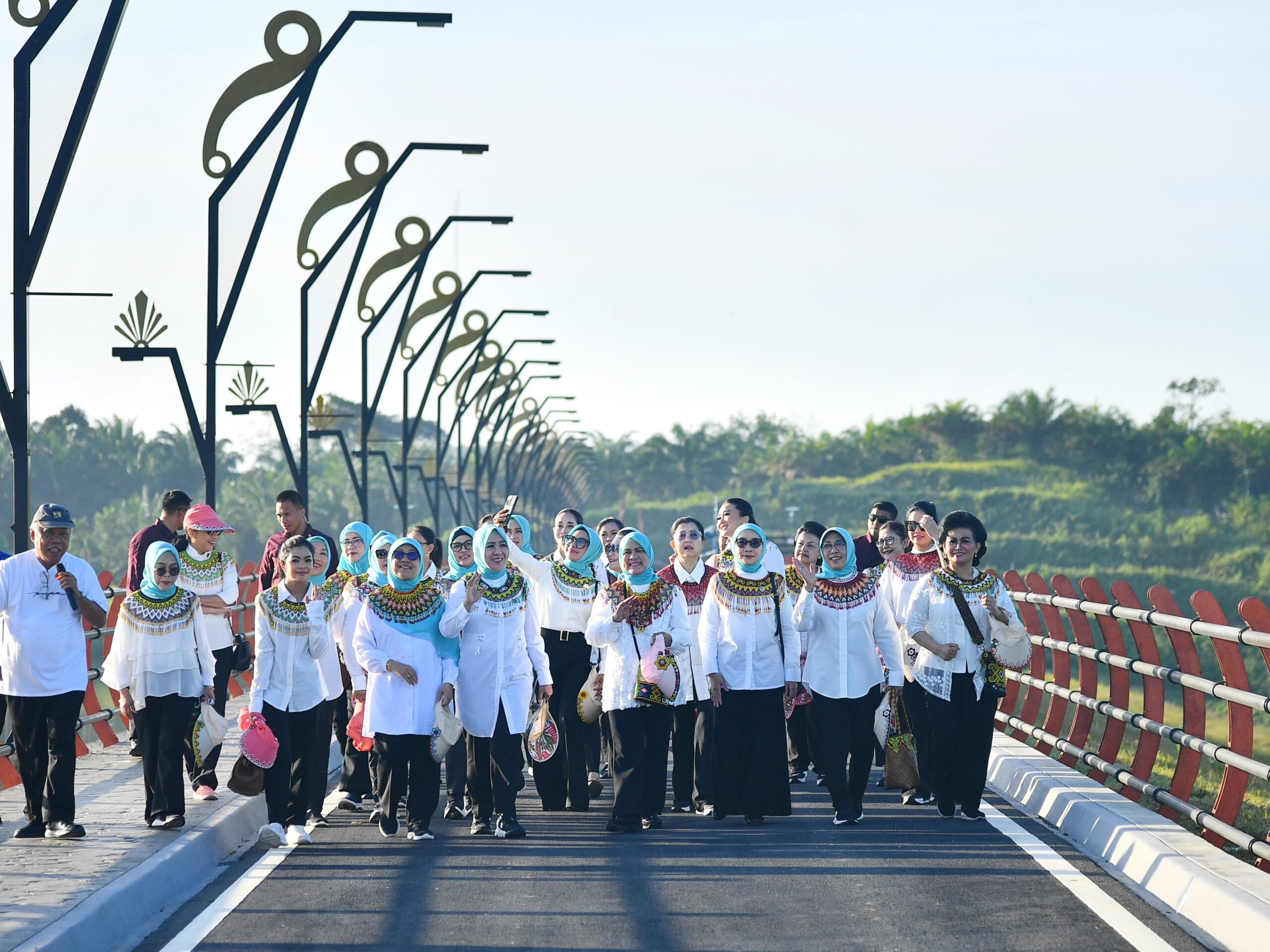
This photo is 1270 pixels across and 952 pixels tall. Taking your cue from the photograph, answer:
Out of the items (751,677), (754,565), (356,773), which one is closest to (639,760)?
(751,677)

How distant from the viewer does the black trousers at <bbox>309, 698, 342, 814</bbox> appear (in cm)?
1078

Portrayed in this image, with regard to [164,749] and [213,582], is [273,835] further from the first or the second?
[213,582]

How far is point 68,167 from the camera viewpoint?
38.5 feet

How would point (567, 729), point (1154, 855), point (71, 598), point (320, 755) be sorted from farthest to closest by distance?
point (567, 729) < point (320, 755) < point (71, 598) < point (1154, 855)

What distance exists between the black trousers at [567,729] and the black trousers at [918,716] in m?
2.20

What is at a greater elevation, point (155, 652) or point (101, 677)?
point (155, 652)

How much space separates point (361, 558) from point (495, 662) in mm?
2897

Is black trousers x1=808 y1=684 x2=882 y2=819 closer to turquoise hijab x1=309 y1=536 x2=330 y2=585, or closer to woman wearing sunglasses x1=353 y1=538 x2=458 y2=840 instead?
woman wearing sunglasses x1=353 y1=538 x2=458 y2=840

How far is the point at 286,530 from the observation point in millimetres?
13625

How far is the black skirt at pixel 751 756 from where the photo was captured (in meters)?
11.1

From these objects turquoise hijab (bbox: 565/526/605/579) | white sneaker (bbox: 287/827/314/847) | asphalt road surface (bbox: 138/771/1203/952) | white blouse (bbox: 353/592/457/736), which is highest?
turquoise hijab (bbox: 565/526/605/579)

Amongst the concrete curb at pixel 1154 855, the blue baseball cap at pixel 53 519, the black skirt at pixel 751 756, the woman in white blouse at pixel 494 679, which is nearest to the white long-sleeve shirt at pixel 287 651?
the woman in white blouse at pixel 494 679

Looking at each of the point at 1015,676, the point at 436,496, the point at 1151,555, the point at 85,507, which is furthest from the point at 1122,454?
the point at 1015,676

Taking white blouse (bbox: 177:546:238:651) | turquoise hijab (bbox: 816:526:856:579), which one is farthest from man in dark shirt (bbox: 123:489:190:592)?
turquoise hijab (bbox: 816:526:856:579)
